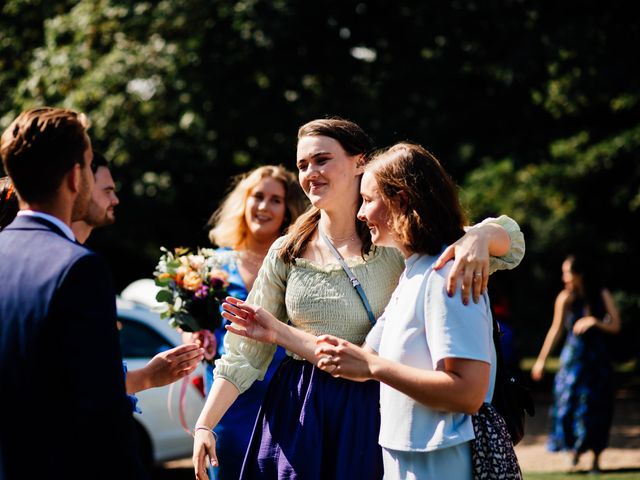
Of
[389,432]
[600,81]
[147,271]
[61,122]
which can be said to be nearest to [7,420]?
[61,122]

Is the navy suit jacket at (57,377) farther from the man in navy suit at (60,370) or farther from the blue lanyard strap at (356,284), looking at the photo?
the blue lanyard strap at (356,284)

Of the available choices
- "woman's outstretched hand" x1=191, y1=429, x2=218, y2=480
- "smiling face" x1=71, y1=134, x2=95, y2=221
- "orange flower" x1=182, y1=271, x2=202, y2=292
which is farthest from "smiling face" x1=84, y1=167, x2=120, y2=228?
"orange flower" x1=182, y1=271, x2=202, y2=292

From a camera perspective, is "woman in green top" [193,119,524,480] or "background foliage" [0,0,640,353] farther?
"background foliage" [0,0,640,353]

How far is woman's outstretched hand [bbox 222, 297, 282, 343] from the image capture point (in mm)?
3209

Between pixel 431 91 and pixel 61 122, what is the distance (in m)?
9.46

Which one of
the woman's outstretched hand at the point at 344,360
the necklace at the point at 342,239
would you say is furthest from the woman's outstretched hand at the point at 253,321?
the woman's outstretched hand at the point at 344,360

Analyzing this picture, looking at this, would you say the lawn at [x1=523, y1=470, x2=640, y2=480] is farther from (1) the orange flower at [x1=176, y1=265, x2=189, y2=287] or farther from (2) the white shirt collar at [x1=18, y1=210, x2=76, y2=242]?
(2) the white shirt collar at [x1=18, y1=210, x2=76, y2=242]

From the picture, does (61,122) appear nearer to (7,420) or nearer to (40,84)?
(7,420)

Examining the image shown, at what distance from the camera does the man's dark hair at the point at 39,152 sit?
235 centimetres

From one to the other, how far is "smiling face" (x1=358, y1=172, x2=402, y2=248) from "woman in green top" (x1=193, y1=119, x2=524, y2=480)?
286 mm

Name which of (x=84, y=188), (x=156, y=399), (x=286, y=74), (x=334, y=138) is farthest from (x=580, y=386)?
(x=84, y=188)

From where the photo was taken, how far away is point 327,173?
11.5 ft

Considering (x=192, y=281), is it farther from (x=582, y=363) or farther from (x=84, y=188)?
(x=582, y=363)

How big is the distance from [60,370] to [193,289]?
290 centimetres
